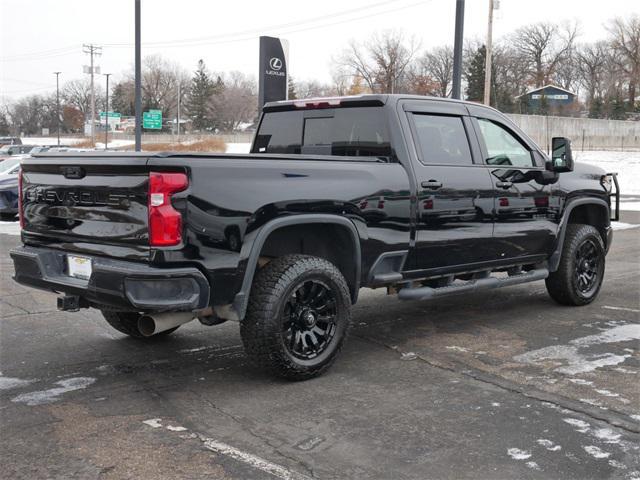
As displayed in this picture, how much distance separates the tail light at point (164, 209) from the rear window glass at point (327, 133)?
6.36 ft

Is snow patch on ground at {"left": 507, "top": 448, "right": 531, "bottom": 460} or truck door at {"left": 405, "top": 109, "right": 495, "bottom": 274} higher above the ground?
truck door at {"left": 405, "top": 109, "right": 495, "bottom": 274}

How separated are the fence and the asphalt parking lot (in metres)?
48.8

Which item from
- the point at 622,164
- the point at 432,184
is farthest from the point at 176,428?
the point at 622,164

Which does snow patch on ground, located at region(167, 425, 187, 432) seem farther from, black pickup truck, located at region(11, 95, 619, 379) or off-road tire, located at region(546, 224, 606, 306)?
off-road tire, located at region(546, 224, 606, 306)

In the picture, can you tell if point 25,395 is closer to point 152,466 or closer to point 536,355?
point 152,466

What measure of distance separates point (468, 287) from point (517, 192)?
3.34 ft

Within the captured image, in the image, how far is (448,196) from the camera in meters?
5.73

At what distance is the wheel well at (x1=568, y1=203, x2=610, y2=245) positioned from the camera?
24.5ft

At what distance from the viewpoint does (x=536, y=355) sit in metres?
5.59

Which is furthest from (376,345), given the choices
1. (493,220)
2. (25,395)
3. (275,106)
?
(25,395)

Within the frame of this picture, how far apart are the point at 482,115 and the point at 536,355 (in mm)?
2146

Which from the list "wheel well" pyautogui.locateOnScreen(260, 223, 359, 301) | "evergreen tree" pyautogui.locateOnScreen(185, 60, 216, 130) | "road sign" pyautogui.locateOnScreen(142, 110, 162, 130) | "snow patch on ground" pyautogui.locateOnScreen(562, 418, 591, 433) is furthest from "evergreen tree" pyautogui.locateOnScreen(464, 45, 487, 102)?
"snow patch on ground" pyautogui.locateOnScreen(562, 418, 591, 433)

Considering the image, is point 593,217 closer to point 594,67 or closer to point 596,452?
point 596,452

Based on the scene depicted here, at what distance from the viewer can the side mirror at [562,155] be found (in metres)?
6.50
